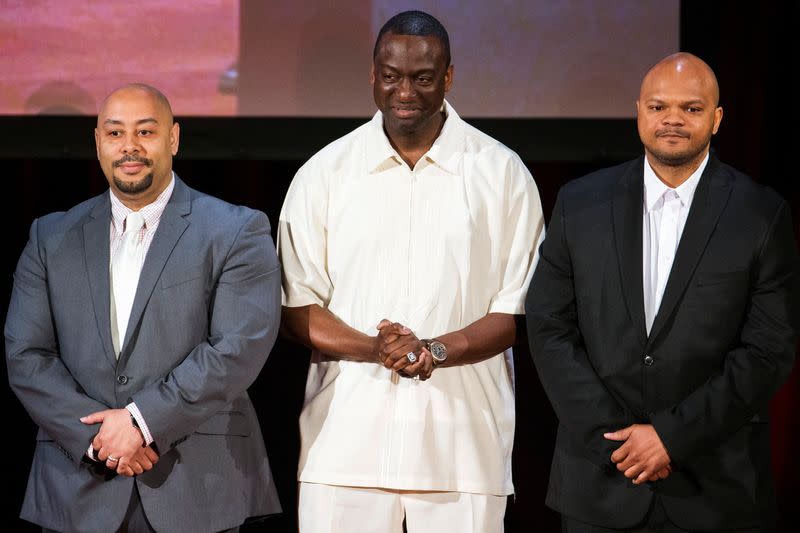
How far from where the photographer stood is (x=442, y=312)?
3312 mm

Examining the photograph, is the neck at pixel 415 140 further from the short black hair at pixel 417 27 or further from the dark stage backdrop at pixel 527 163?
the dark stage backdrop at pixel 527 163

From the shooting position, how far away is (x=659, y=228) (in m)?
3.10

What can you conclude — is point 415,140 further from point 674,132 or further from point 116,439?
point 116,439

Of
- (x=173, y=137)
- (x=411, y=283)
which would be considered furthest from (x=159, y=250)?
(x=411, y=283)

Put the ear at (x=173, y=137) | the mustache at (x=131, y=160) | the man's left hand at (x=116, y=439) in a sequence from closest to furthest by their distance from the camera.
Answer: the man's left hand at (x=116, y=439), the mustache at (x=131, y=160), the ear at (x=173, y=137)

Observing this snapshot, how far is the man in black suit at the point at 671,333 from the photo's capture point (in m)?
2.91

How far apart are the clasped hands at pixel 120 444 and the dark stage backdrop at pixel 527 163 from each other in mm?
1927

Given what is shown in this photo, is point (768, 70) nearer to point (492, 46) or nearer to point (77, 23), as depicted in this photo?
point (492, 46)

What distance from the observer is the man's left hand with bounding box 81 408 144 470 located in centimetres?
299

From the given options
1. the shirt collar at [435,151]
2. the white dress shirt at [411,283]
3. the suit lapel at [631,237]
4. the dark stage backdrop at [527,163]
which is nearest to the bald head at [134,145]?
the white dress shirt at [411,283]

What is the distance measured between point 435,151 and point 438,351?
63 cm

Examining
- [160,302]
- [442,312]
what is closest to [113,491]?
[160,302]

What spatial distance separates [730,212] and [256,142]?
2.43 metres

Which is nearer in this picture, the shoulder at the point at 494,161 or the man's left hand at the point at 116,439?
the man's left hand at the point at 116,439
